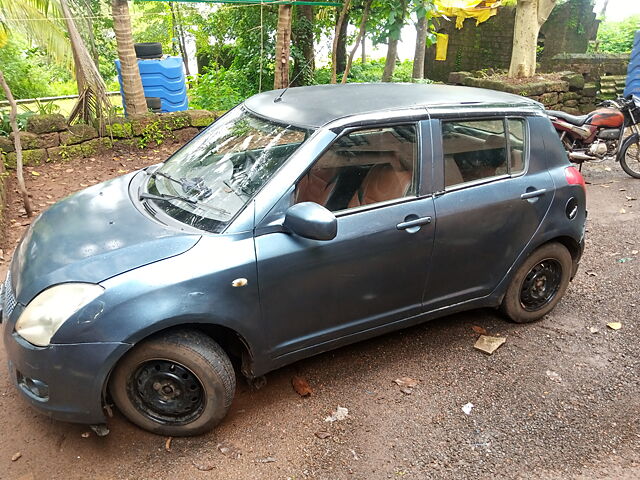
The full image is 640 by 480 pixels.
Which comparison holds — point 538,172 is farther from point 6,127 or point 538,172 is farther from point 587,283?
point 6,127

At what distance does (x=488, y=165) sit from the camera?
370 cm

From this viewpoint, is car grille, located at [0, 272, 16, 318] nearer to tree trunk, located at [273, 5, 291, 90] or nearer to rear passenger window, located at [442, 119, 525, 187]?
rear passenger window, located at [442, 119, 525, 187]

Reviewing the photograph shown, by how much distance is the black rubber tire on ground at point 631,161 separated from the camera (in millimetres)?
7602

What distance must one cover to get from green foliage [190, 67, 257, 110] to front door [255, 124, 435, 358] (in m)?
7.30

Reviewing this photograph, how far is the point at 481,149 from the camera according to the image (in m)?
3.67

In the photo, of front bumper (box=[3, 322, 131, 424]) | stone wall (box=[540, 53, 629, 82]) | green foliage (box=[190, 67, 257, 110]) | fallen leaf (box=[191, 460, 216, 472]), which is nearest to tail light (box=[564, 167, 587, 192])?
fallen leaf (box=[191, 460, 216, 472])

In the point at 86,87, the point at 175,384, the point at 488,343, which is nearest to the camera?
the point at 175,384

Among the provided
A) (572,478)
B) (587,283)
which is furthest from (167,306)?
(587,283)

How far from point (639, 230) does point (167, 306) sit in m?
5.40

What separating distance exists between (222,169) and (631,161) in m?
6.69

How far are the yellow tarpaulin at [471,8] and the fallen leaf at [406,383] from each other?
1293 cm

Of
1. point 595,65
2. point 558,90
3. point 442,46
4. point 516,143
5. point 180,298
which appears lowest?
point 180,298

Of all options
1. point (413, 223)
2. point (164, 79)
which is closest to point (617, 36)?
point (164, 79)

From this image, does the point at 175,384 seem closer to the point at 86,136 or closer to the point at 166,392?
the point at 166,392
